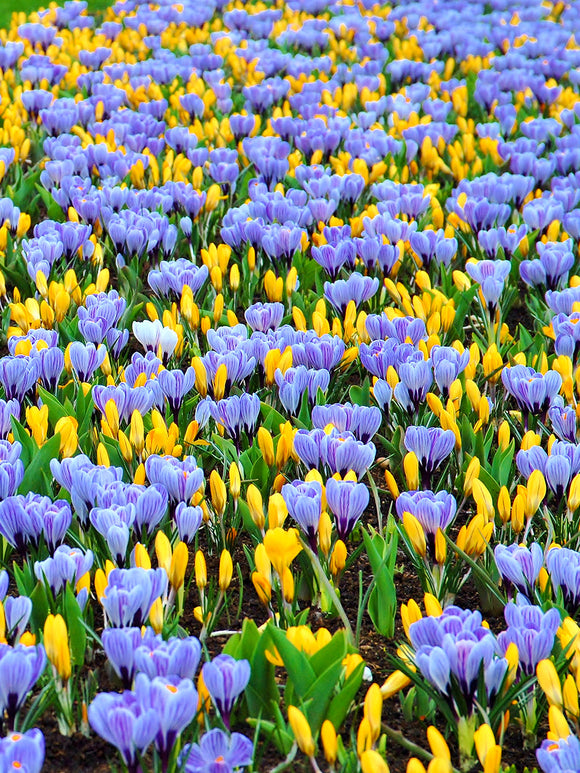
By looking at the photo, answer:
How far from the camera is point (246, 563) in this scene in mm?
2529

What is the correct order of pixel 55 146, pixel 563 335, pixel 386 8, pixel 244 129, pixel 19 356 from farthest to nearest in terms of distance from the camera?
1. pixel 386 8
2. pixel 244 129
3. pixel 55 146
4. pixel 563 335
5. pixel 19 356

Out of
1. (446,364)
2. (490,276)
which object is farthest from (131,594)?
(490,276)

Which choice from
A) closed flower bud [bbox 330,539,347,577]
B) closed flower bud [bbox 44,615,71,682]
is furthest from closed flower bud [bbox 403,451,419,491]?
closed flower bud [bbox 44,615,71,682]

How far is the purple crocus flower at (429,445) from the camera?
2490mm

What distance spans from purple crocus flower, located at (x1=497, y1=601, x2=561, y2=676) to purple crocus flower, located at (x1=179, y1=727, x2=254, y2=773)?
553 millimetres

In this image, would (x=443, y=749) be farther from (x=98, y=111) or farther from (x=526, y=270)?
(x=98, y=111)

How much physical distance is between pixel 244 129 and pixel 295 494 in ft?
11.9

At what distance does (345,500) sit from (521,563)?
0.43 metres

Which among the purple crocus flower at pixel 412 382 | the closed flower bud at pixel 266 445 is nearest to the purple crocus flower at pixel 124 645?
the closed flower bud at pixel 266 445

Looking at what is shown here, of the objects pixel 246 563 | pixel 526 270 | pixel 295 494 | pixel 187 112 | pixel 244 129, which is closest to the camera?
pixel 295 494

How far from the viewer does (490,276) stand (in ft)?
11.4

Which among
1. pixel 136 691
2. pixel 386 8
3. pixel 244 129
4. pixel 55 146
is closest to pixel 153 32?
pixel 386 8

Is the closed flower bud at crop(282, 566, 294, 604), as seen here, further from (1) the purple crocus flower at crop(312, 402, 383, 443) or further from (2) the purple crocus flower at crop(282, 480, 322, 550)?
(1) the purple crocus flower at crop(312, 402, 383, 443)

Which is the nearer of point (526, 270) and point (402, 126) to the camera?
point (526, 270)
